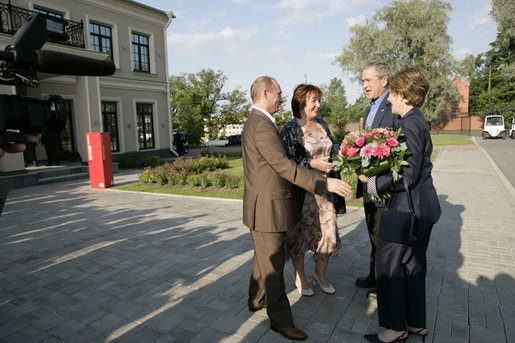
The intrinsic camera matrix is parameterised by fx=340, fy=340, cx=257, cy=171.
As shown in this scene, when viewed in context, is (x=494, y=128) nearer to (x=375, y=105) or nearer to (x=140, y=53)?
(x=140, y=53)

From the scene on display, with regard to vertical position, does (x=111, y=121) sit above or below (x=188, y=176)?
above

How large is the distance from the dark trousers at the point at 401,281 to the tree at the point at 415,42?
35.7m

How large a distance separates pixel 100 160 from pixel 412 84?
10.5 m

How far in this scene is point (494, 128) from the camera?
3003 centimetres

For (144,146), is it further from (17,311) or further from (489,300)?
(489,300)

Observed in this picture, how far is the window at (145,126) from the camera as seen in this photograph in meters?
21.5

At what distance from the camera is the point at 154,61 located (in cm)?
2198

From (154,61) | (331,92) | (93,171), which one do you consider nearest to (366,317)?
(93,171)

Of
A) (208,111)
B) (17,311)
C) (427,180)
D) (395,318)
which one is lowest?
(17,311)

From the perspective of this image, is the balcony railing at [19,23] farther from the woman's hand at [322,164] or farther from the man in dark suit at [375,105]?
the woman's hand at [322,164]

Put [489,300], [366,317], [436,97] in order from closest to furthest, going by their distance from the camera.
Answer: [366,317], [489,300], [436,97]

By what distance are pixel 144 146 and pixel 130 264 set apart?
59.7 ft

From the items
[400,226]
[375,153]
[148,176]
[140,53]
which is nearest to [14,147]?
[375,153]

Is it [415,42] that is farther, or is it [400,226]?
[415,42]
